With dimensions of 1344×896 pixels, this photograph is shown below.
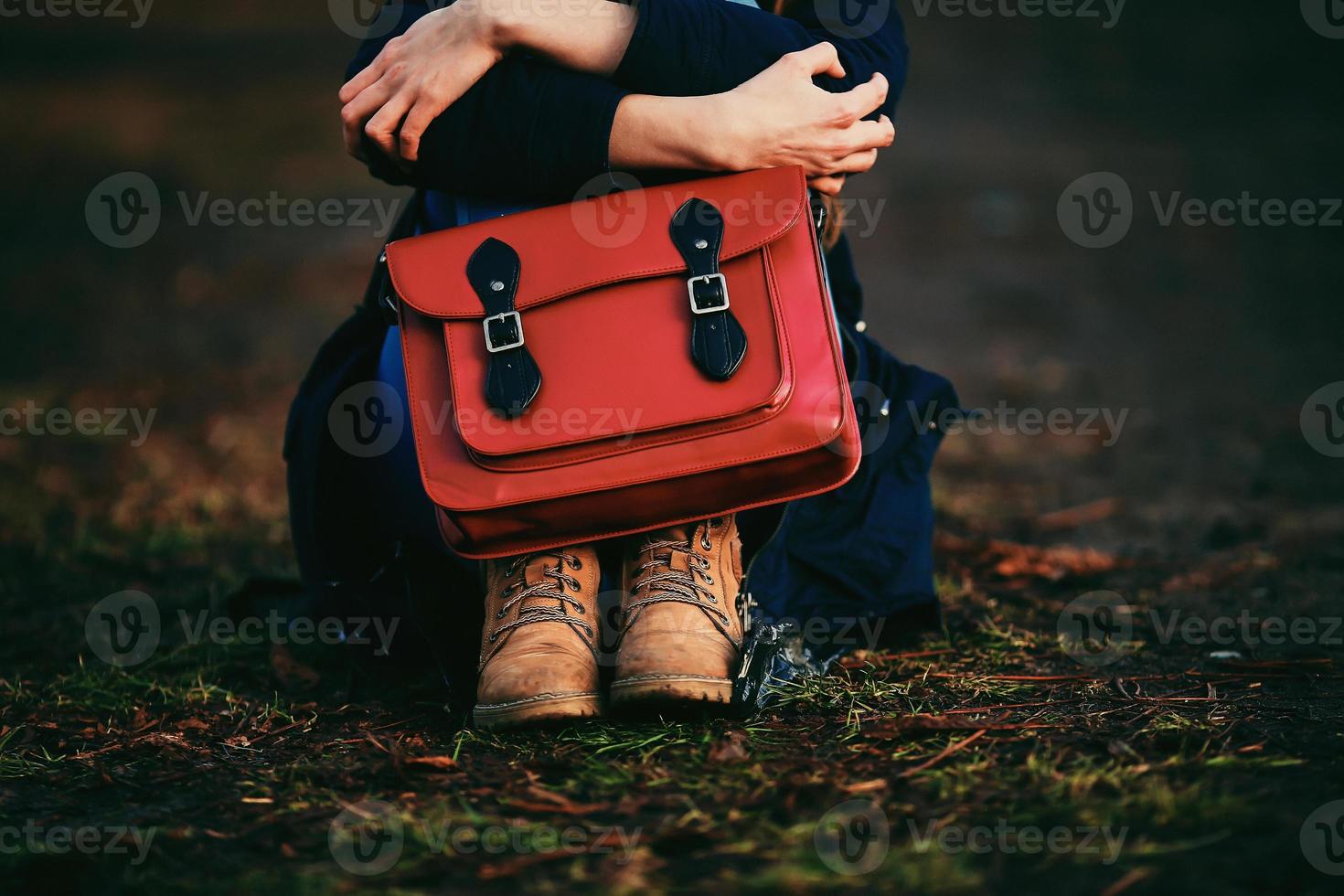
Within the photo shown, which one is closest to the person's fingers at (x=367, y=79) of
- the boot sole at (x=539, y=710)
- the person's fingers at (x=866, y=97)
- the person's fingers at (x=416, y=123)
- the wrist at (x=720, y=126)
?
the person's fingers at (x=416, y=123)

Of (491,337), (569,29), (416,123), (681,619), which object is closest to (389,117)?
(416,123)

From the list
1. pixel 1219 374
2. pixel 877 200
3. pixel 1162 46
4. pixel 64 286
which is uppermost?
pixel 1162 46

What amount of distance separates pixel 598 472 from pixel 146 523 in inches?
88.3

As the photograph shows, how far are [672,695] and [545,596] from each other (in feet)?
0.92

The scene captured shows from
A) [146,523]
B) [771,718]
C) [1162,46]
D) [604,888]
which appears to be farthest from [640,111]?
[1162,46]

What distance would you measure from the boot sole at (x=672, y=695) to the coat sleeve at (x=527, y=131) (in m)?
0.85

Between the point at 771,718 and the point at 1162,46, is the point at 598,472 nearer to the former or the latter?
the point at 771,718

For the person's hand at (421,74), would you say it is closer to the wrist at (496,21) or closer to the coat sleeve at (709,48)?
the wrist at (496,21)

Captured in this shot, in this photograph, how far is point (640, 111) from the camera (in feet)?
5.79

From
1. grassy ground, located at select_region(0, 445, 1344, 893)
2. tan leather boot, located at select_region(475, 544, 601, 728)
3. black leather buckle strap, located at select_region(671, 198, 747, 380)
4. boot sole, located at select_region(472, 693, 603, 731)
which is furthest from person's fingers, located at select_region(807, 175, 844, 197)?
boot sole, located at select_region(472, 693, 603, 731)

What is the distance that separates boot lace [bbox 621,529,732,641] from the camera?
1.73 meters

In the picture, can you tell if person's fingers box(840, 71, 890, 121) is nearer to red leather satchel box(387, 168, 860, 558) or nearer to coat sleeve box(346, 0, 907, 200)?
coat sleeve box(346, 0, 907, 200)

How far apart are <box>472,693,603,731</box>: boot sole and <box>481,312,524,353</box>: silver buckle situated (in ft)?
1.77

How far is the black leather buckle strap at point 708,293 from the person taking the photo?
1.60 metres
